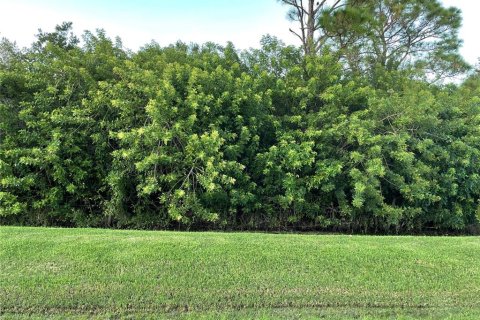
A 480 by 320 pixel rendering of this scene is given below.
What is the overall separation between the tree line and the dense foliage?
0.03 m

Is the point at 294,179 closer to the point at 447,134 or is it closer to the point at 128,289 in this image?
the point at 447,134

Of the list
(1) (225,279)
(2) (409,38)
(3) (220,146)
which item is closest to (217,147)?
(3) (220,146)

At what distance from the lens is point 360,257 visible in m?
4.80

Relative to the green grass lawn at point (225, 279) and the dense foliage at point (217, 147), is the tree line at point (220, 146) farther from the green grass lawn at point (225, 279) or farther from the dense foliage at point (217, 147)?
the green grass lawn at point (225, 279)

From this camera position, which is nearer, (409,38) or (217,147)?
(217,147)

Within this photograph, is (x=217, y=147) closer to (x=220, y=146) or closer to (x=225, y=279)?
(x=220, y=146)

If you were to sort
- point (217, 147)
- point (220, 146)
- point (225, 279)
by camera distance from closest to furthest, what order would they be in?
1. point (225, 279)
2. point (217, 147)
3. point (220, 146)

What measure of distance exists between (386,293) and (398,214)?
465 centimetres

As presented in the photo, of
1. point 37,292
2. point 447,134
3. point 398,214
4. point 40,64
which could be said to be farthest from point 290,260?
point 40,64

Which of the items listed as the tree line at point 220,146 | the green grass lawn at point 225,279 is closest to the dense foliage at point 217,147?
the tree line at point 220,146

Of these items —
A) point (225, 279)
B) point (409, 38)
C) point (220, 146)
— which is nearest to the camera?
point (225, 279)

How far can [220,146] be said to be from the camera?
7.79 m

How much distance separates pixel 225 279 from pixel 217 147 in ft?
11.3

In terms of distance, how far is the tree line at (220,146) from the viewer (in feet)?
25.0
